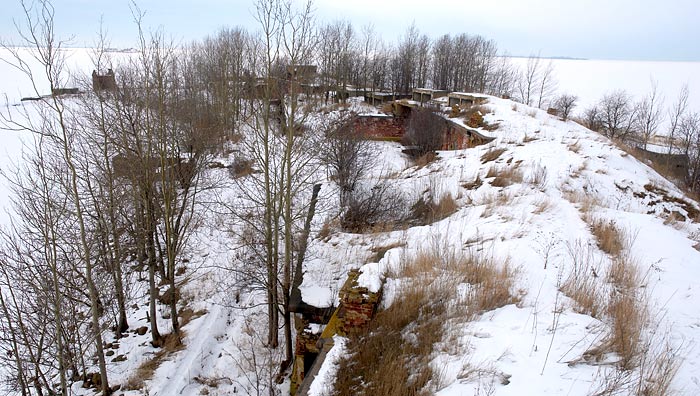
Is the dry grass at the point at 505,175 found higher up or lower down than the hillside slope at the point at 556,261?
higher up

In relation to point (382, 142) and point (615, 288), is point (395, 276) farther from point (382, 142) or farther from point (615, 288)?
point (382, 142)

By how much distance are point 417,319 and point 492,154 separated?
37.3 feet

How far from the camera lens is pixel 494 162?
1393 cm

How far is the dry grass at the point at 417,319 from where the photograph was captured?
3844mm

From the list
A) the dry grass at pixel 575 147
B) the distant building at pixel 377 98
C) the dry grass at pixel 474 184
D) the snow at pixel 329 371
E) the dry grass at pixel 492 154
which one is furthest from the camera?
the distant building at pixel 377 98

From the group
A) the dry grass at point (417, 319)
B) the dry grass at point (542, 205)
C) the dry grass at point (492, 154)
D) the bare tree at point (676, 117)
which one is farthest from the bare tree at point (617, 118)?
the dry grass at point (417, 319)

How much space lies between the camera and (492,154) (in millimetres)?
14836

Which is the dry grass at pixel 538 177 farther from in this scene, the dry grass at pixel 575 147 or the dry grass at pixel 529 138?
the dry grass at pixel 529 138

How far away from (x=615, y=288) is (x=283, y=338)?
314 inches

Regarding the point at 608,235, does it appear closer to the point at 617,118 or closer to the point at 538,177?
the point at 538,177

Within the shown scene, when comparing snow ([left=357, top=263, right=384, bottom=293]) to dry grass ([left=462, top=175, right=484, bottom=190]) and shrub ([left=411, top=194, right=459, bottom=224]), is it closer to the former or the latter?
shrub ([left=411, top=194, right=459, bottom=224])

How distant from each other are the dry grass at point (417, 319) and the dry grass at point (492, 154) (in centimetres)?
900

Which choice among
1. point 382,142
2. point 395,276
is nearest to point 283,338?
point 395,276

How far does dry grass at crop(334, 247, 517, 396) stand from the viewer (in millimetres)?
3844
